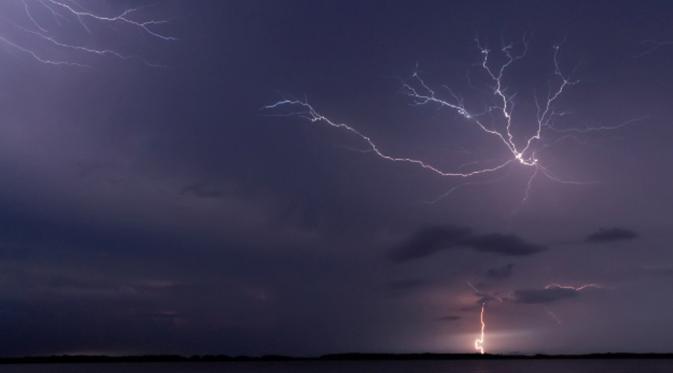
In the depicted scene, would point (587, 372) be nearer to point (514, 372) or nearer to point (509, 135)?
point (514, 372)

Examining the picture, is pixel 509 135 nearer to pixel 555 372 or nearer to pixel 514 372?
pixel 514 372

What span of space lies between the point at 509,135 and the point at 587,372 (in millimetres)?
52651

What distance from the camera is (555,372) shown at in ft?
241

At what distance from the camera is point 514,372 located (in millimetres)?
69375

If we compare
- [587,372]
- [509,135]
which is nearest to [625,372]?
[587,372]

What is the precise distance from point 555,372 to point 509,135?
Answer: 181ft

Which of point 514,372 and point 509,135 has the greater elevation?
point 509,135

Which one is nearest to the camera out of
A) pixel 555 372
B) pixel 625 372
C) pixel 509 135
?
pixel 509 135

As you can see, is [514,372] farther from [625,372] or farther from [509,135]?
[509,135]

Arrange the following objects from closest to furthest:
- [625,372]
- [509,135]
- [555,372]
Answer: [509,135]
[625,372]
[555,372]

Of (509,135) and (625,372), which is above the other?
(509,135)

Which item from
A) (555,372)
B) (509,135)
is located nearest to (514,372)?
(555,372)

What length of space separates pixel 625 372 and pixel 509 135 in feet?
166

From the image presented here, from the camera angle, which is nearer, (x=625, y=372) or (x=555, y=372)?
(x=625, y=372)
